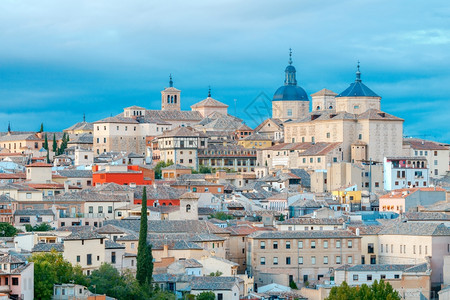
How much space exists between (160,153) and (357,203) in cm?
2750

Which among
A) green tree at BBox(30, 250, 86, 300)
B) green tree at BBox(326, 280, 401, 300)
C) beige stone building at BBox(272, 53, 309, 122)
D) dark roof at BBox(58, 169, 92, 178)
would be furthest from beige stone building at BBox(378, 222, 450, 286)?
beige stone building at BBox(272, 53, 309, 122)

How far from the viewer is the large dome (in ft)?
477

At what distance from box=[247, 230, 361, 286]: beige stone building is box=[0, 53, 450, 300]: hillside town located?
0.05m

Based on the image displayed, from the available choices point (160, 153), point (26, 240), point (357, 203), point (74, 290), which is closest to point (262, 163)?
point (160, 153)

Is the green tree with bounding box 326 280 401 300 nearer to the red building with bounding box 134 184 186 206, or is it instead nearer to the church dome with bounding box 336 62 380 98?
the red building with bounding box 134 184 186 206

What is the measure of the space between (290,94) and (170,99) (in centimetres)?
1498

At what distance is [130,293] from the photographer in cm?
5984

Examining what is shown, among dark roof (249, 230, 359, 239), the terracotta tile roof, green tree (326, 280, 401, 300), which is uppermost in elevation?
the terracotta tile roof

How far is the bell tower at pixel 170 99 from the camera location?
153 metres

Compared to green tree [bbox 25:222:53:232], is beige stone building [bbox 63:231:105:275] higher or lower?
lower

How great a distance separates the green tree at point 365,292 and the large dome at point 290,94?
80.4 metres

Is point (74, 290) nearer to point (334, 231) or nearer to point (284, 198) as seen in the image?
point (334, 231)

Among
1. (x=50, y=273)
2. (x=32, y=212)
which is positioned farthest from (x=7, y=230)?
(x=50, y=273)

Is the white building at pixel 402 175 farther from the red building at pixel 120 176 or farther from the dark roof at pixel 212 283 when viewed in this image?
the dark roof at pixel 212 283
